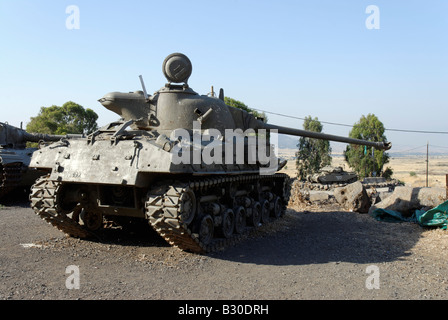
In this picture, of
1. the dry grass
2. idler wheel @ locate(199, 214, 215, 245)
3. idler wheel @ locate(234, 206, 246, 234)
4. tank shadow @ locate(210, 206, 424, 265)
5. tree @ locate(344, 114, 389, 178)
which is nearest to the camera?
tank shadow @ locate(210, 206, 424, 265)

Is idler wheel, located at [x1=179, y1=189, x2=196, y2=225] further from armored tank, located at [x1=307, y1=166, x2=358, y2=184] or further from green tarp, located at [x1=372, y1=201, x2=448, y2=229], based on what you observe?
armored tank, located at [x1=307, y1=166, x2=358, y2=184]

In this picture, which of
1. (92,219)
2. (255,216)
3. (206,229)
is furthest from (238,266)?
(92,219)

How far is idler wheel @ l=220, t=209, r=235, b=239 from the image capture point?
9328 millimetres

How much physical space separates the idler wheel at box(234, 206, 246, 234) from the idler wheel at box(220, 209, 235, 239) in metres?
0.14

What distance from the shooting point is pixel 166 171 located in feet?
23.7

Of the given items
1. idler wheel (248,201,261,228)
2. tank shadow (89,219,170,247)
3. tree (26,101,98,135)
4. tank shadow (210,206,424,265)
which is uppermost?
tree (26,101,98,135)

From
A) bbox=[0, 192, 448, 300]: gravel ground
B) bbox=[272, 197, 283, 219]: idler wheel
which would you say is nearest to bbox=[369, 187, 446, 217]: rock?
bbox=[0, 192, 448, 300]: gravel ground

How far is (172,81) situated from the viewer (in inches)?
396

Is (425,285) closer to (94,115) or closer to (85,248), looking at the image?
(85,248)

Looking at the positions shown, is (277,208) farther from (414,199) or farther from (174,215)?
(174,215)

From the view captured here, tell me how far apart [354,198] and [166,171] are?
9658 millimetres

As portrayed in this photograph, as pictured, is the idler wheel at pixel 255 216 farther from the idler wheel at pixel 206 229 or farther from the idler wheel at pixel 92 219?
the idler wheel at pixel 92 219

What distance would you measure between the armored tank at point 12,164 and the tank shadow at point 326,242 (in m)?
10.3

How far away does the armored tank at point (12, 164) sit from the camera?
1554 cm
